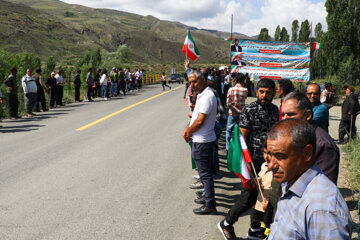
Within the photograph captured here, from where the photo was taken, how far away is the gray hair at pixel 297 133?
1.71 metres

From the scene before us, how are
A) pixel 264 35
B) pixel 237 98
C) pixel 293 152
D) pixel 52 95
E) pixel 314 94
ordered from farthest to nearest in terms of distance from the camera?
1. pixel 264 35
2. pixel 52 95
3. pixel 237 98
4. pixel 314 94
5. pixel 293 152

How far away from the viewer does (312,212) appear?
4.92 feet

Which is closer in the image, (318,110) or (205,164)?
(318,110)

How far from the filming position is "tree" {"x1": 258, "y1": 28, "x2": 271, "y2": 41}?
64500 mm

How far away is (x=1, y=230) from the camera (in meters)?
4.31

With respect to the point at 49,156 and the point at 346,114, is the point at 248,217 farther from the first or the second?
the point at 346,114

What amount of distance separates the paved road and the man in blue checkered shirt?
2713mm

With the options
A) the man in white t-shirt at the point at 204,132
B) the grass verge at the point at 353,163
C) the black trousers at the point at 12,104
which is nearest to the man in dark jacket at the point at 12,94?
the black trousers at the point at 12,104

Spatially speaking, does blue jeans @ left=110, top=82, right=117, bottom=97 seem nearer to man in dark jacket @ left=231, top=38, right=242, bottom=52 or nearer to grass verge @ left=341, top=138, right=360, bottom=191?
man in dark jacket @ left=231, top=38, right=242, bottom=52

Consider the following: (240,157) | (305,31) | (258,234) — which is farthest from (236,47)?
(305,31)

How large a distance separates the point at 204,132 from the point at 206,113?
27cm

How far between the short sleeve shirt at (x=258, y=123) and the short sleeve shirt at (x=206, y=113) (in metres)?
0.65

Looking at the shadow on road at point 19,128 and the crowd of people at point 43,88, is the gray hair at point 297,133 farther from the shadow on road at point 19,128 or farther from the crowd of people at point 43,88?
the crowd of people at point 43,88

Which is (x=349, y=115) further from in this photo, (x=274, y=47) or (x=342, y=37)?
(x=342, y=37)
